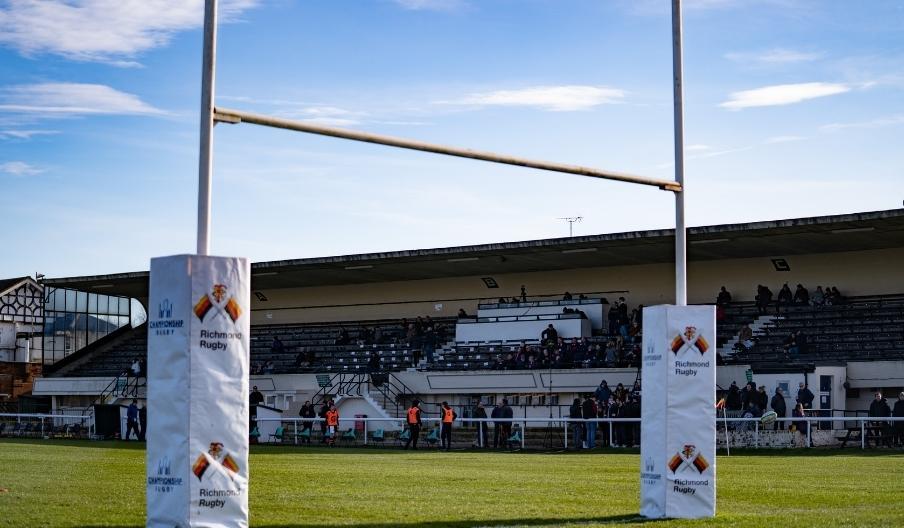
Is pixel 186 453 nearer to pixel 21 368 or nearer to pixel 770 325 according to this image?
pixel 770 325

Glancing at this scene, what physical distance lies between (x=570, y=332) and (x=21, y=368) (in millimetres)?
29769

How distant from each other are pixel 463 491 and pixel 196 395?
723 cm

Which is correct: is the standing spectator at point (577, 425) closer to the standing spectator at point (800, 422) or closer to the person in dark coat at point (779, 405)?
the person in dark coat at point (779, 405)

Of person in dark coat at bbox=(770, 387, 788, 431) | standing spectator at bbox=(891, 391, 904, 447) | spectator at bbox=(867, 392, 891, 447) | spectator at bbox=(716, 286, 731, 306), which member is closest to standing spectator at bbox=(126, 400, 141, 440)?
person in dark coat at bbox=(770, 387, 788, 431)

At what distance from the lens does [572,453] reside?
109ft

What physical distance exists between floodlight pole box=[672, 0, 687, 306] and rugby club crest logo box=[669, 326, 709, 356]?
0.68 meters

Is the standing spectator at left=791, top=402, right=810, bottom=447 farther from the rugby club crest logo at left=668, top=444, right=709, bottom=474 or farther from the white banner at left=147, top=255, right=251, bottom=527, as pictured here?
the white banner at left=147, top=255, right=251, bottom=527

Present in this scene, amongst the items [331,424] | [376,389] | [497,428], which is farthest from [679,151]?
[376,389]

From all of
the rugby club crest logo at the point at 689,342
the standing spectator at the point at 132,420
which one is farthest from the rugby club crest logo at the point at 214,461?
the standing spectator at the point at 132,420

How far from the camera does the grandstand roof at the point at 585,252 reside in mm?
42219

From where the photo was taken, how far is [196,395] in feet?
37.8

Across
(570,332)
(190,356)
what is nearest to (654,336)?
(190,356)

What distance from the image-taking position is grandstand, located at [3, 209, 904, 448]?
41344mm

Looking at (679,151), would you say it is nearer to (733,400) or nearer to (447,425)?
(447,425)
